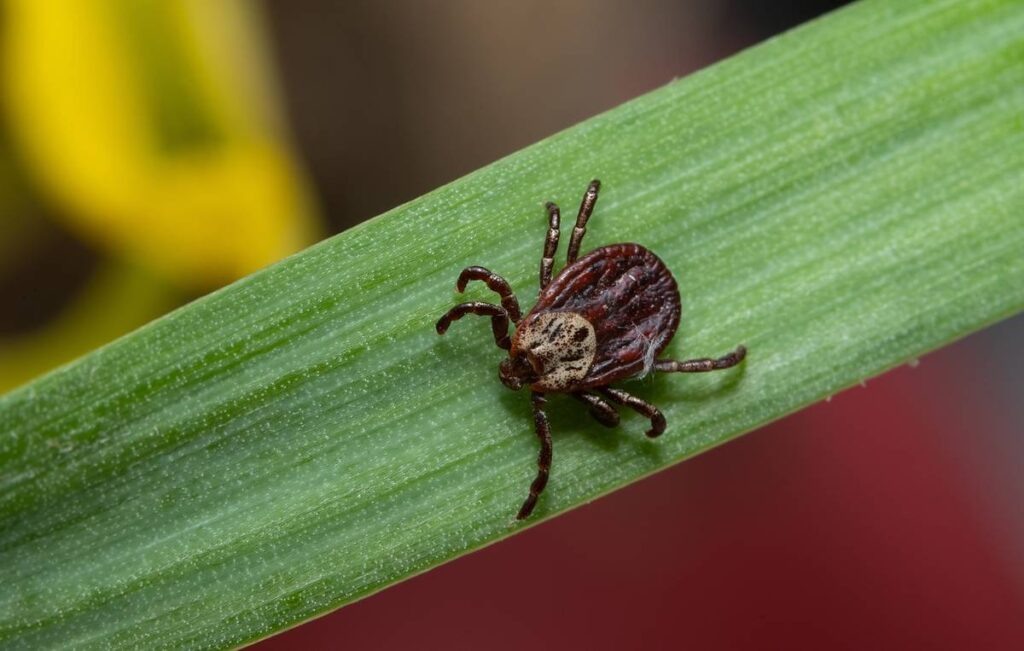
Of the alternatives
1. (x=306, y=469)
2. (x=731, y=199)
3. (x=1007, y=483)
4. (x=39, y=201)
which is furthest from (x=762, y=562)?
(x=39, y=201)

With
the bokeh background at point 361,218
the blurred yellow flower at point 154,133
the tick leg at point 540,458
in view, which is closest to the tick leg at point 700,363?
the tick leg at point 540,458

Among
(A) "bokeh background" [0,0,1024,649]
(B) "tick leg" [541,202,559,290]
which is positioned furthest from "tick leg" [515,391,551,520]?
(A) "bokeh background" [0,0,1024,649]

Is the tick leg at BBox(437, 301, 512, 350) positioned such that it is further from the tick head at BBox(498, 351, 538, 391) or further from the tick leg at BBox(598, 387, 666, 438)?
the tick leg at BBox(598, 387, 666, 438)

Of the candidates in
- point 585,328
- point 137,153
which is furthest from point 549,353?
point 137,153

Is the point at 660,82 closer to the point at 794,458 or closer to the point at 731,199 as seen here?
the point at 794,458

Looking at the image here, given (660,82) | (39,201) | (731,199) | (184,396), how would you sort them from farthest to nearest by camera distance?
(660,82) → (39,201) → (731,199) → (184,396)

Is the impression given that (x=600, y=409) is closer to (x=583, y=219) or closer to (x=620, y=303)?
(x=620, y=303)
